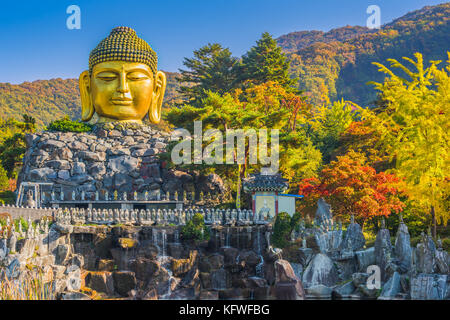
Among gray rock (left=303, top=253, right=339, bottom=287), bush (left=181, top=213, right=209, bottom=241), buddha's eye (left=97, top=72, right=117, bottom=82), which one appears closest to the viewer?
gray rock (left=303, top=253, right=339, bottom=287)

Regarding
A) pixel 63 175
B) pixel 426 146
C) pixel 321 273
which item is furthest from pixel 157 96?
pixel 426 146

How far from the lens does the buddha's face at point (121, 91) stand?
2895cm

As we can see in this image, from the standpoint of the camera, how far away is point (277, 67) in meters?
42.3

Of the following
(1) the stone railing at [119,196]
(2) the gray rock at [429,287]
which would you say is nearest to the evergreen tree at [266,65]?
(1) the stone railing at [119,196]

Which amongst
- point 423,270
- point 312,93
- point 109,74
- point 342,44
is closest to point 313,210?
point 423,270

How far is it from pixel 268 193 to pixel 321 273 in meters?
5.97

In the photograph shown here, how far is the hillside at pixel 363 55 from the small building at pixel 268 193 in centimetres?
5692

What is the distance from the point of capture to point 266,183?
22922 mm

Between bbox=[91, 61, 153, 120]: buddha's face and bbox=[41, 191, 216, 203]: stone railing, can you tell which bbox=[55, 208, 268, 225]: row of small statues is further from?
bbox=[91, 61, 153, 120]: buddha's face

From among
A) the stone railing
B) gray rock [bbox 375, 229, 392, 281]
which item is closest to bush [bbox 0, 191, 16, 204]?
the stone railing

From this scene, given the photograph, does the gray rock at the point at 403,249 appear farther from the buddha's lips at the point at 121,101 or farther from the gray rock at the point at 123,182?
the buddha's lips at the point at 121,101

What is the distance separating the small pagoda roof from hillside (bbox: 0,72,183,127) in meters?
51.7

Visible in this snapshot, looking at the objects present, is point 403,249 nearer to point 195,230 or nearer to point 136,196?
point 195,230

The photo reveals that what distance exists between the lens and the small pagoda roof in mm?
22875
